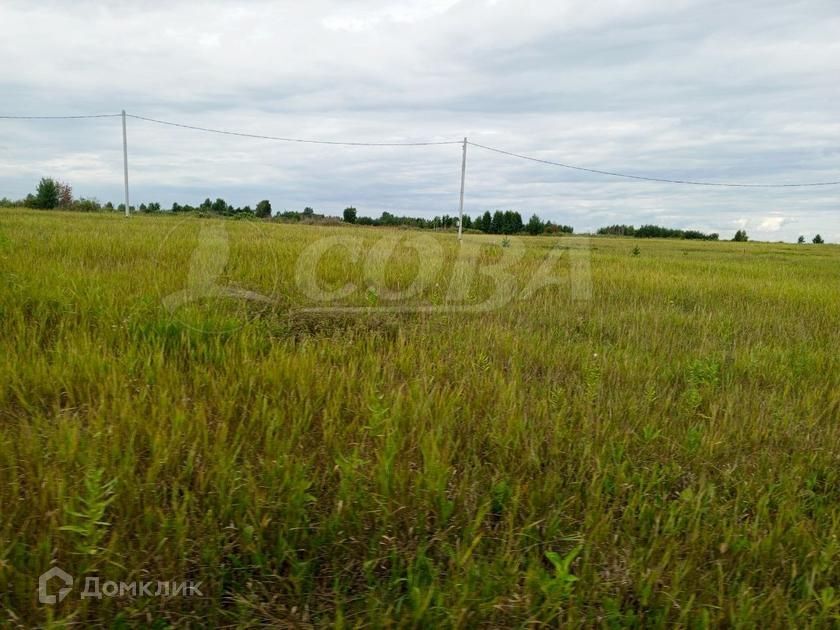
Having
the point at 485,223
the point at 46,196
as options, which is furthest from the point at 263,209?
the point at 485,223

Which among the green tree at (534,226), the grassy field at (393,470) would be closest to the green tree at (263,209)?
the grassy field at (393,470)

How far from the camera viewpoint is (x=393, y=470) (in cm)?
181

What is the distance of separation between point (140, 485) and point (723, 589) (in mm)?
1826

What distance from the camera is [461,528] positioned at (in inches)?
65.9

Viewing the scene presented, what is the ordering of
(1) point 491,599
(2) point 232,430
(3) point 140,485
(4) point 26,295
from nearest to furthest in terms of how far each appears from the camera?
(1) point 491,599, (3) point 140,485, (2) point 232,430, (4) point 26,295

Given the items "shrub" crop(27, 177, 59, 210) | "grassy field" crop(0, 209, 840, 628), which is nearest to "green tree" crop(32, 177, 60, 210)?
"shrub" crop(27, 177, 59, 210)

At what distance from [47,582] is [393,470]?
1.01 metres

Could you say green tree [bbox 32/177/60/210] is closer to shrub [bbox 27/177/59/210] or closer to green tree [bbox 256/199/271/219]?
shrub [bbox 27/177/59/210]

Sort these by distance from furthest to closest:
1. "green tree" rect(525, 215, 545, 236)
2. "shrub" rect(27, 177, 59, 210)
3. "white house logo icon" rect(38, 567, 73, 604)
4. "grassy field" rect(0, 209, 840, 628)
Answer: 1. "green tree" rect(525, 215, 545, 236)
2. "shrub" rect(27, 177, 59, 210)
3. "grassy field" rect(0, 209, 840, 628)
4. "white house logo icon" rect(38, 567, 73, 604)

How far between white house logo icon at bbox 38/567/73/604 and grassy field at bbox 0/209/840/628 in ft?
0.05

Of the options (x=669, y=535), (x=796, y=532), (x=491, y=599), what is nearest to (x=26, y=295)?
(x=491, y=599)

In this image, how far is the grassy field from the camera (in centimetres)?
139

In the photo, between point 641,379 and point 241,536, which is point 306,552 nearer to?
point 241,536

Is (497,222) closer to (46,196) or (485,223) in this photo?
(485,223)
